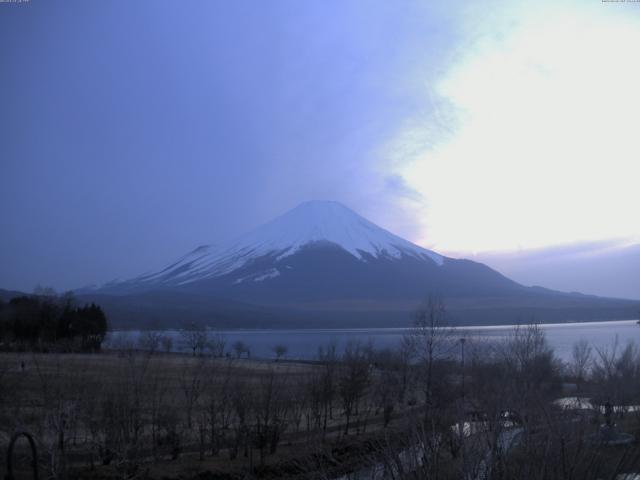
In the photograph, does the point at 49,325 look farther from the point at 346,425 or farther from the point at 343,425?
the point at 346,425

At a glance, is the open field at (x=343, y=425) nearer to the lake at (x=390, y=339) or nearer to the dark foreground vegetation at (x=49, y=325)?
the lake at (x=390, y=339)

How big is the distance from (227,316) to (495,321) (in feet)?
238

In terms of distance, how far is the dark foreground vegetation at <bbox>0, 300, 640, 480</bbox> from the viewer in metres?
5.96

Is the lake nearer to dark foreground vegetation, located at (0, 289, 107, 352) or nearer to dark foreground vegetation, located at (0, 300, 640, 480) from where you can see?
dark foreground vegetation, located at (0, 289, 107, 352)

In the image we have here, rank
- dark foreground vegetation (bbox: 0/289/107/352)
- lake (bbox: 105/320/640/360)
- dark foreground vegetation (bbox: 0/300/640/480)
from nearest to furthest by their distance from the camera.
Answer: dark foreground vegetation (bbox: 0/300/640/480)
dark foreground vegetation (bbox: 0/289/107/352)
lake (bbox: 105/320/640/360)

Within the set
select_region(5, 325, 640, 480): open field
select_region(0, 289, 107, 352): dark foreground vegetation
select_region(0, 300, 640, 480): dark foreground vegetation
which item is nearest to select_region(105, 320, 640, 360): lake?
select_region(0, 289, 107, 352): dark foreground vegetation

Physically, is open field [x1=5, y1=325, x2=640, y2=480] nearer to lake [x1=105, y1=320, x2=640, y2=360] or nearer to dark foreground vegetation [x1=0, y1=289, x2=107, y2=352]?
lake [x1=105, y1=320, x2=640, y2=360]

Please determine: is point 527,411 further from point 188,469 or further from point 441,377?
point 441,377

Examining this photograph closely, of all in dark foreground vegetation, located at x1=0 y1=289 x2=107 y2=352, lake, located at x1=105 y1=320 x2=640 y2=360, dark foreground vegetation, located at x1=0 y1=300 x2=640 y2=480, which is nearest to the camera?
dark foreground vegetation, located at x1=0 y1=300 x2=640 y2=480

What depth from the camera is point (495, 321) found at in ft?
523

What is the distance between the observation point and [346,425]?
24.9m

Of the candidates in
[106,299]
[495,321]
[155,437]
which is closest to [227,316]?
[106,299]

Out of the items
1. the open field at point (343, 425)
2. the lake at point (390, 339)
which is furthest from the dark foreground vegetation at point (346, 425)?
the lake at point (390, 339)

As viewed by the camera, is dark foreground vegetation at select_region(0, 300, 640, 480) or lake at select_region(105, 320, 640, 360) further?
lake at select_region(105, 320, 640, 360)
